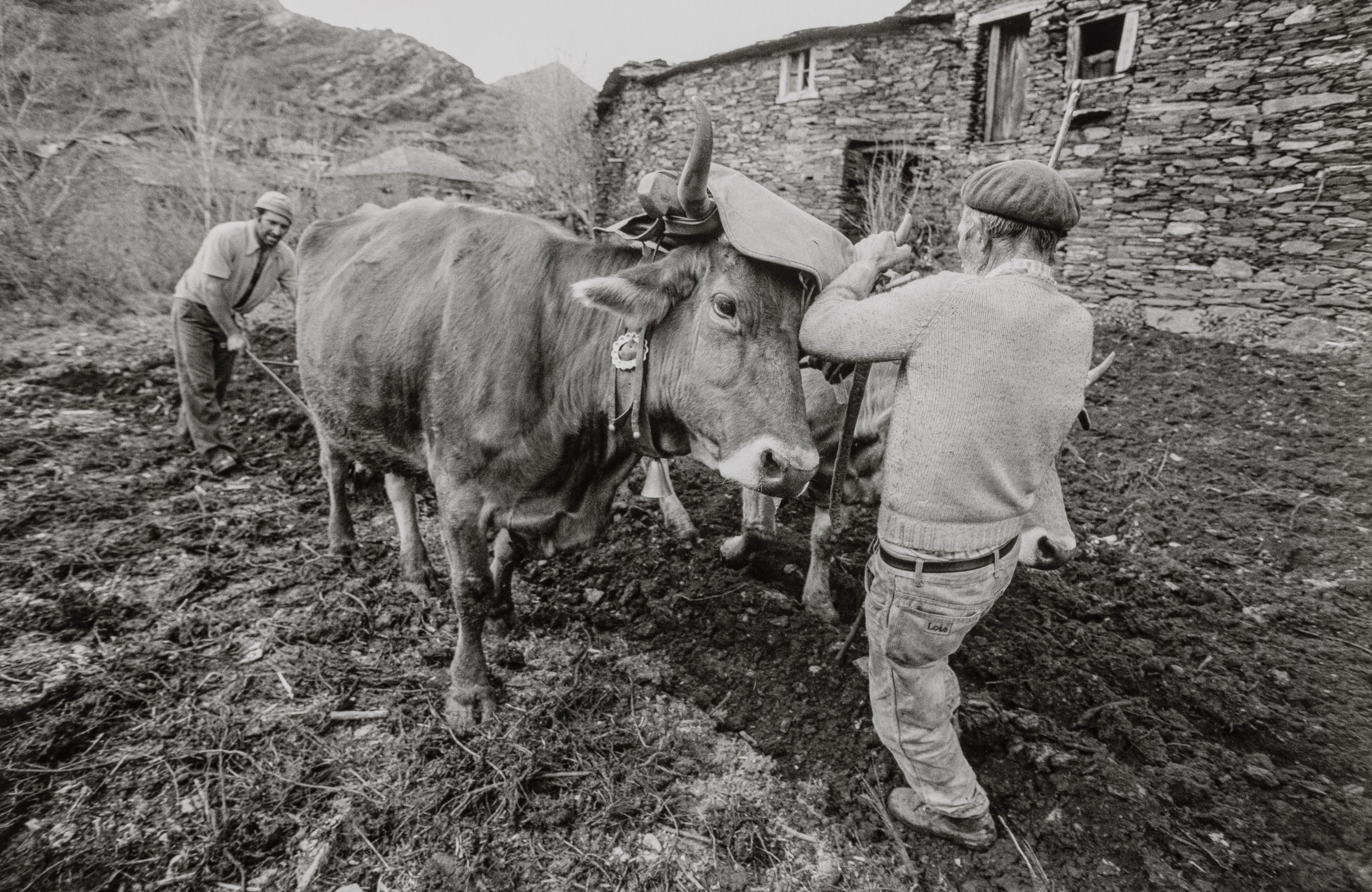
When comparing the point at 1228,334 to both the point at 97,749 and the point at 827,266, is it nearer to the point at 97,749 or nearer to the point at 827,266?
the point at 827,266

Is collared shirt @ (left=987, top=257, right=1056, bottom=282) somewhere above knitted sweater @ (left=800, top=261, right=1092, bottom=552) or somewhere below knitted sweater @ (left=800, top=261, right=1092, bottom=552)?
above

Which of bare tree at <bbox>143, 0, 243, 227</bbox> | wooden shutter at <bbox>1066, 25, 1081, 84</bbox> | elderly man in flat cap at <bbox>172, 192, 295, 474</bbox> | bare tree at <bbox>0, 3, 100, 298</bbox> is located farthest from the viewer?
bare tree at <bbox>143, 0, 243, 227</bbox>

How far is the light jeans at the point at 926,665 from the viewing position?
86.6 inches

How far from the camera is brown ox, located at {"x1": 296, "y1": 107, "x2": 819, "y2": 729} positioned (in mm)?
2398

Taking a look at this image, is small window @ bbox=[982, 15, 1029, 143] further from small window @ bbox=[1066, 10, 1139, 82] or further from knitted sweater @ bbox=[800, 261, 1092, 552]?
knitted sweater @ bbox=[800, 261, 1092, 552]

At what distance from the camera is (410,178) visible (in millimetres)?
29094

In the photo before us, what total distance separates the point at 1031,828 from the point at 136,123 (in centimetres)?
3834

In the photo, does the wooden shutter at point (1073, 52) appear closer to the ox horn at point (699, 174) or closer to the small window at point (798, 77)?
the small window at point (798, 77)

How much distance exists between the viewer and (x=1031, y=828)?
255 cm

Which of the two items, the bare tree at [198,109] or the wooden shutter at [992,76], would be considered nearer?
the wooden shutter at [992,76]

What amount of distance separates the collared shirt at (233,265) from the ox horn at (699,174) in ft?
17.6

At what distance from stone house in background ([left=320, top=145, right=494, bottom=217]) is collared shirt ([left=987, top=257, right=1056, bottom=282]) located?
977 inches

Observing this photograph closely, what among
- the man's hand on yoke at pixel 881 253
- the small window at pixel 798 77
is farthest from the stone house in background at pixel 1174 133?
the man's hand on yoke at pixel 881 253

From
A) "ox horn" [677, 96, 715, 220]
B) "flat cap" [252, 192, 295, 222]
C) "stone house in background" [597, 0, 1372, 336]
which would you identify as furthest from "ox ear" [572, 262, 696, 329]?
"stone house in background" [597, 0, 1372, 336]
